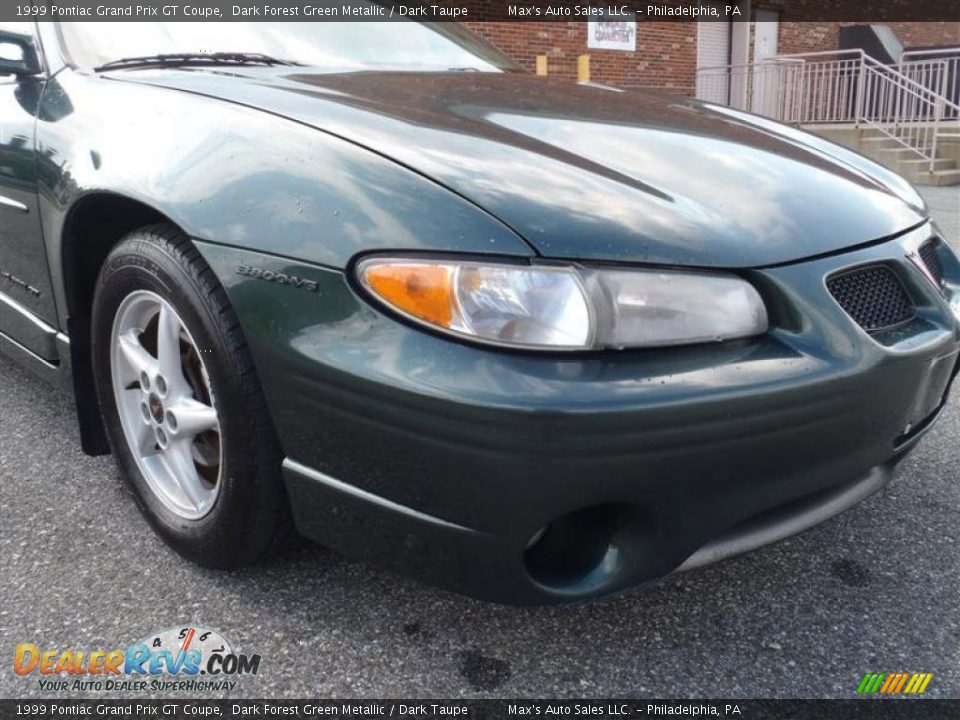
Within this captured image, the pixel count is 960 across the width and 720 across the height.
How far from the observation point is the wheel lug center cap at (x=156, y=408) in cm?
196

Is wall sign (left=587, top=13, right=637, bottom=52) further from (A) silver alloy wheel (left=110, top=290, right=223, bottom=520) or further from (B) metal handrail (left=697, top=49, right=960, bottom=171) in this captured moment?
(A) silver alloy wheel (left=110, top=290, right=223, bottom=520)

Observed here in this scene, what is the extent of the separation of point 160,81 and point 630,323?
1312 mm

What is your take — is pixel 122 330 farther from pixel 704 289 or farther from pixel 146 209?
pixel 704 289

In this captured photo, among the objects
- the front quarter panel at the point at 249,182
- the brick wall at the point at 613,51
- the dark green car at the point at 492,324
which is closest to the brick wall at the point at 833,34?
the brick wall at the point at 613,51

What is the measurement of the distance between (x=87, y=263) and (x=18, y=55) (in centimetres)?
67

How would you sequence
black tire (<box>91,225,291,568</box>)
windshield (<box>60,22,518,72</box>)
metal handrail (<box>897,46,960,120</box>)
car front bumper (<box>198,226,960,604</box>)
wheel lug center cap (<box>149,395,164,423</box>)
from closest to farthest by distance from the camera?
car front bumper (<box>198,226,960,604</box>) → black tire (<box>91,225,291,568</box>) → wheel lug center cap (<box>149,395,164,423</box>) → windshield (<box>60,22,518,72</box>) → metal handrail (<box>897,46,960,120</box>)

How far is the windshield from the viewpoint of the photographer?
2.31 meters

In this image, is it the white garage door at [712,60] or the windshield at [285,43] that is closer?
the windshield at [285,43]

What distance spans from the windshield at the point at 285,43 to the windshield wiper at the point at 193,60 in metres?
0.02

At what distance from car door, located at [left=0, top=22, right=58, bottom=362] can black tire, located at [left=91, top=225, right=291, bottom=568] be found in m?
0.39

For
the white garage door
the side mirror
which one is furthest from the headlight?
the white garage door

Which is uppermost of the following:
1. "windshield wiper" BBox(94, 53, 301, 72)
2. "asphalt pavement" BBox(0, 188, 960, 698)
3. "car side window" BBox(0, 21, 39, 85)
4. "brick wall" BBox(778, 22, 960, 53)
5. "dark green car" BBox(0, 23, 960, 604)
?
"brick wall" BBox(778, 22, 960, 53)

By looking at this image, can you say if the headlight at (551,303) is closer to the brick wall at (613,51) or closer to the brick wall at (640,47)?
the brick wall at (640,47)

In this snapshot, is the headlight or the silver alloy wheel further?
the silver alloy wheel
